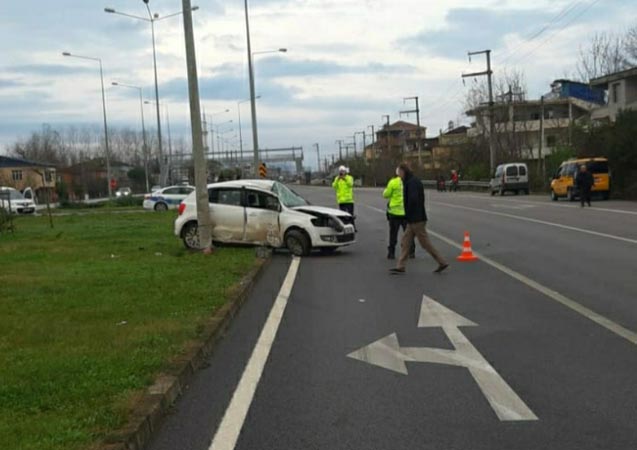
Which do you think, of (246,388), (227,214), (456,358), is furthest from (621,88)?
(246,388)

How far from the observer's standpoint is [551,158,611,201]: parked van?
119 feet

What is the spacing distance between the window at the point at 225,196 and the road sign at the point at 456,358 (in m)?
8.82

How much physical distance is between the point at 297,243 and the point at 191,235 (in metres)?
2.85

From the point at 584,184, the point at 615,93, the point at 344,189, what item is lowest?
the point at 584,184

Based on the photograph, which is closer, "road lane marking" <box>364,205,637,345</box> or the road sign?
the road sign

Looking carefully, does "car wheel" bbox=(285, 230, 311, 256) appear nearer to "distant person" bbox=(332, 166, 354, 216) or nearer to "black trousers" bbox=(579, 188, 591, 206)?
"distant person" bbox=(332, 166, 354, 216)

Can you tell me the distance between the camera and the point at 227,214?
17312mm

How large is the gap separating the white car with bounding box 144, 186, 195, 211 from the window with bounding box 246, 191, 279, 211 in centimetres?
2528

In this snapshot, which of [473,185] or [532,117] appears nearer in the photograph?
[473,185]

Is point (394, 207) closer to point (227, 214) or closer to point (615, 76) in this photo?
point (227, 214)

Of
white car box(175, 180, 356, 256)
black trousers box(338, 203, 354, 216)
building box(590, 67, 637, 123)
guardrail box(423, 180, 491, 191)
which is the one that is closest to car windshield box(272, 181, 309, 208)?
white car box(175, 180, 356, 256)

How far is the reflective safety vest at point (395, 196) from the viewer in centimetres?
1520

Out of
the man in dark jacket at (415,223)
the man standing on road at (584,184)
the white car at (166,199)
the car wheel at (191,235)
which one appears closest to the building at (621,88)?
the man standing on road at (584,184)

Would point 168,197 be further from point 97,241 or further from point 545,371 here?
point 545,371
